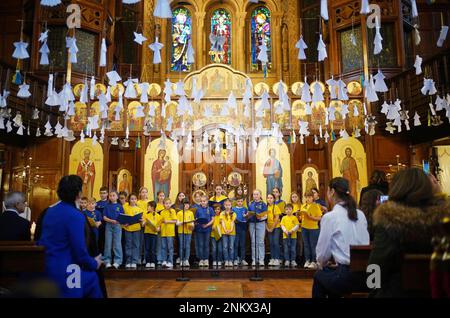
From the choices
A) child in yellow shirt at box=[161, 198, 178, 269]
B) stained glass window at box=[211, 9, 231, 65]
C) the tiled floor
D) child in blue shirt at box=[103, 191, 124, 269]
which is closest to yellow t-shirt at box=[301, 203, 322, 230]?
the tiled floor

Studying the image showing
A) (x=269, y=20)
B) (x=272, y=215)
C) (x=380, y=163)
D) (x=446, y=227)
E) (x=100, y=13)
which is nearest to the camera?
(x=446, y=227)

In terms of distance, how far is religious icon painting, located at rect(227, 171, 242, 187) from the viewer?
428 inches

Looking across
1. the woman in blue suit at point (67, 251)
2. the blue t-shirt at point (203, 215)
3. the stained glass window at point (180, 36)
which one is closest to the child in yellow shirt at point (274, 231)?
the blue t-shirt at point (203, 215)

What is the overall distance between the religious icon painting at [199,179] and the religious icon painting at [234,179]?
2.38 ft

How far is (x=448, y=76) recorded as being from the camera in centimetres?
854

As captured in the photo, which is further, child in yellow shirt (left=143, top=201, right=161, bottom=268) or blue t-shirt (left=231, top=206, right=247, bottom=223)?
blue t-shirt (left=231, top=206, right=247, bottom=223)

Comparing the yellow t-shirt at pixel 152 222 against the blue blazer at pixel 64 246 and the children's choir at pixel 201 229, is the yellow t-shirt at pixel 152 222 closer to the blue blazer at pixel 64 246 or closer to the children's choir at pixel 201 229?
the children's choir at pixel 201 229

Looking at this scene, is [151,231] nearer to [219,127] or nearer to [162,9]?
[219,127]

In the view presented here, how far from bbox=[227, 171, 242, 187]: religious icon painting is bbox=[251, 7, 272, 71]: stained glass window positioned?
7.15 m

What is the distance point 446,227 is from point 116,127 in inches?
395

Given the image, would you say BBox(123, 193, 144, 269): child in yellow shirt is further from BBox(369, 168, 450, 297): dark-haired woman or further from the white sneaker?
BBox(369, 168, 450, 297): dark-haired woman

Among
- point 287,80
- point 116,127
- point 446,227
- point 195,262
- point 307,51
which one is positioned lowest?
point 195,262
